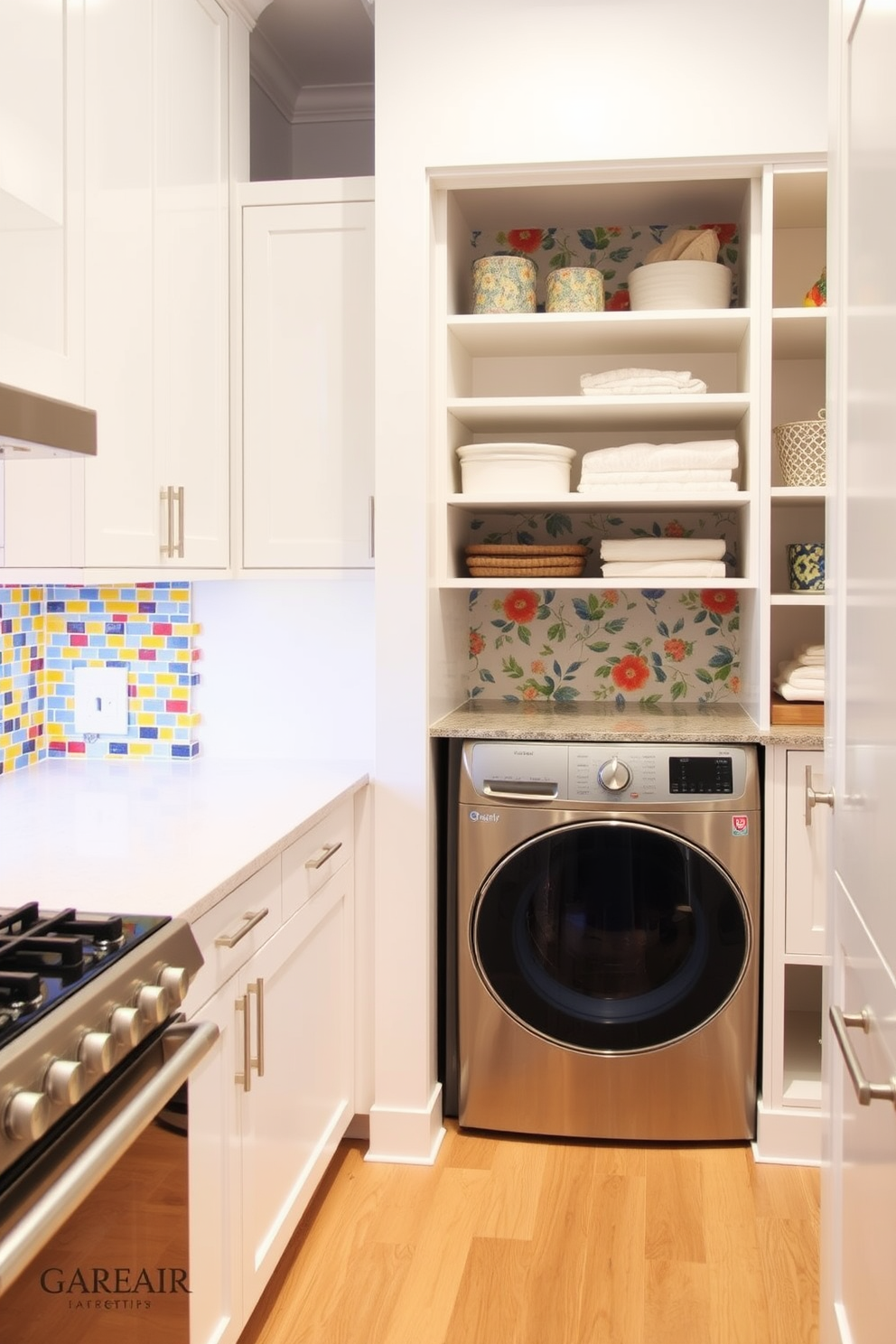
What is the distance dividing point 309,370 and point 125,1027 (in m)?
1.72

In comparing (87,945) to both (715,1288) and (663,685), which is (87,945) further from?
(663,685)

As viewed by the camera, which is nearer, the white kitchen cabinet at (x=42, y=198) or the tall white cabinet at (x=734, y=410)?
the white kitchen cabinet at (x=42, y=198)

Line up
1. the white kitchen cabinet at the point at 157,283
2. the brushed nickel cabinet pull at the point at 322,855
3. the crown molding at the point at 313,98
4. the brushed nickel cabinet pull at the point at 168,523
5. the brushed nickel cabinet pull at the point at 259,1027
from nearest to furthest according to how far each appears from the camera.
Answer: the brushed nickel cabinet pull at the point at 259,1027 < the white kitchen cabinet at the point at 157,283 < the brushed nickel cabinet pull at the point at 322,855 < the brushed nickel cabinet pull at the point at 168,523 < the crown molding at the point at 313,98

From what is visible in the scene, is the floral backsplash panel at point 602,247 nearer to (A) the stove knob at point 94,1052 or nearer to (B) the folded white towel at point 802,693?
(B) the folded white towel at point 802,693

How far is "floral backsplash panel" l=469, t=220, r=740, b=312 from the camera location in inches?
119

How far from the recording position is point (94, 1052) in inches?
47.6

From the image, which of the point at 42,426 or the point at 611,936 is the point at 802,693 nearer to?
the point at 611,936

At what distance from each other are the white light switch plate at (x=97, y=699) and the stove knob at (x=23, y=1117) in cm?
177

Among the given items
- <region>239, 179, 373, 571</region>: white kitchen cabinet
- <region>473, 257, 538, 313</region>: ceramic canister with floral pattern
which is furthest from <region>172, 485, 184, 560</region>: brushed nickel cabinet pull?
<region>473, 257, 538, 313</region>: ceramic canister with floral pattern

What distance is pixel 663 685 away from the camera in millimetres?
3062

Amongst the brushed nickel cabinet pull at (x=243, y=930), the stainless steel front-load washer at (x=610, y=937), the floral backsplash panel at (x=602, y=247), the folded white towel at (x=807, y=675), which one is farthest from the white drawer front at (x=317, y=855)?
the floral backsplash panel at (x=602, y=247)

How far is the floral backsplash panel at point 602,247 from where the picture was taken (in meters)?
3.02

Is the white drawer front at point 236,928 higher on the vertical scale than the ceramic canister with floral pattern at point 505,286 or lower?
lower

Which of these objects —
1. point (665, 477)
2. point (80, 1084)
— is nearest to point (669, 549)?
point (665, 477)
